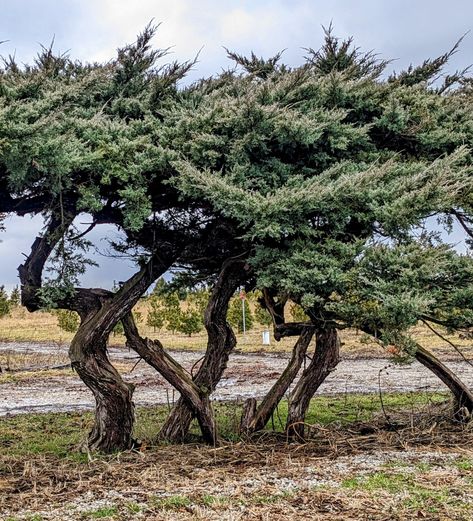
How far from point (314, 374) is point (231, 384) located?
287 inches

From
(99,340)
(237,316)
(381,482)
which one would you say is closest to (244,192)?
(99,340)

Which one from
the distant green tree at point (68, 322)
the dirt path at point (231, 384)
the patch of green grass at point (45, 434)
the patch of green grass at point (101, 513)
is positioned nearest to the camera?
the patch of green grass at point (101, 513)

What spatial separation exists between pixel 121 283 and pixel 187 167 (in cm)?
204

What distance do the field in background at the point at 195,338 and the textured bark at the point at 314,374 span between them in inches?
368

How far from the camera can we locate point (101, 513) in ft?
14.2

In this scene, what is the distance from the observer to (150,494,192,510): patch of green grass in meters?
4.45

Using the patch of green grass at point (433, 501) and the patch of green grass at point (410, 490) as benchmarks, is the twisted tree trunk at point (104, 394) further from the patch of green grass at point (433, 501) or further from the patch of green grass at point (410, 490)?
the patch of green grass at point (433, 501)

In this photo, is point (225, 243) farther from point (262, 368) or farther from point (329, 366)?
point (262, 368)

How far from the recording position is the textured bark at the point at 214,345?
7.59m

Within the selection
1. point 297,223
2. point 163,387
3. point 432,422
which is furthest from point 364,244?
point 163,387

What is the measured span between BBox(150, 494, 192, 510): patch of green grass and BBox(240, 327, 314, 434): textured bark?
3183 mm

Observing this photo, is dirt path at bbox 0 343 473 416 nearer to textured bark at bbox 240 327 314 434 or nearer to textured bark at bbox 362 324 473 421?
textured bark at bbox 362 324 473 421

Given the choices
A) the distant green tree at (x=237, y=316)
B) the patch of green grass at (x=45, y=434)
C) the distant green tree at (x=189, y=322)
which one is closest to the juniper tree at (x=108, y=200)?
the patch of green grass at (x=45, y=434)

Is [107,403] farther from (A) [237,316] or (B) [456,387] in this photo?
(A) [237,316]
